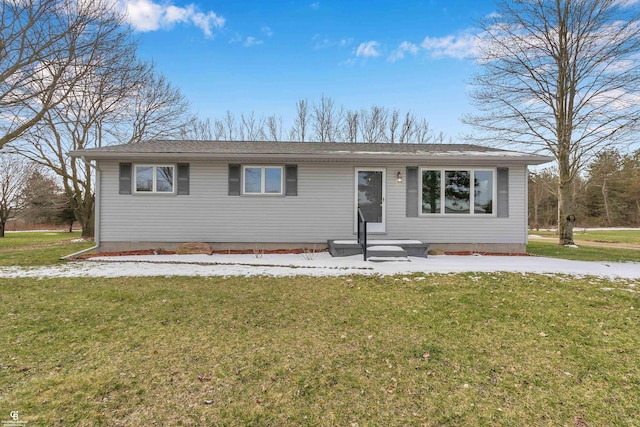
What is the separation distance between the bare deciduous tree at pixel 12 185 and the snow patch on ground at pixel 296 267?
852 inches

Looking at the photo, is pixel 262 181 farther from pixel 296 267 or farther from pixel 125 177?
pixel 125 177

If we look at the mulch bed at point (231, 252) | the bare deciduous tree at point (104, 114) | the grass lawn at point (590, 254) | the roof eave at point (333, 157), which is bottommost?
the grass lawn at point (590, 254)

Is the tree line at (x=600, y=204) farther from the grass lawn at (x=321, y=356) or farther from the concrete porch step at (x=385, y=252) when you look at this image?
the grass lawn at (x=321, y=356)

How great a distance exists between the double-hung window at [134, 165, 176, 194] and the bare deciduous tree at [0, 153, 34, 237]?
785 inches

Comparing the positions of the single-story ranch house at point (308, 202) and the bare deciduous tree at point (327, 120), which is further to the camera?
A: the bare deciduous tree at point (327, 120)

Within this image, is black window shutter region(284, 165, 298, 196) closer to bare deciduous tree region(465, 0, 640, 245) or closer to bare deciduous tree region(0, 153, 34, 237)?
bare deciduous tree region(465, 0, 640, 245)

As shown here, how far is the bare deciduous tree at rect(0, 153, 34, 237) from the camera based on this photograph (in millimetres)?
21391

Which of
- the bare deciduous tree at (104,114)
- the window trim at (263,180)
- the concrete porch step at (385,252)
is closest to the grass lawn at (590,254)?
the concrete porch step at (385,252)

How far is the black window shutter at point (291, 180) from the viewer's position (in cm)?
874

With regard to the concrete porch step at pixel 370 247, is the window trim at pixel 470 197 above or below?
above

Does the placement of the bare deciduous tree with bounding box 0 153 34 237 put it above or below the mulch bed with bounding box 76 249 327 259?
above

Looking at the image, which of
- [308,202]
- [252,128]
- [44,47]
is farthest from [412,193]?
[252,128]

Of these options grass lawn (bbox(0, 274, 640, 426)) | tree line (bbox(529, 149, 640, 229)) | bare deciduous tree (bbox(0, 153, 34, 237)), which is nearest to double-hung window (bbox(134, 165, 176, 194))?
grass lawn (bbox(0, 274, 640, 426))

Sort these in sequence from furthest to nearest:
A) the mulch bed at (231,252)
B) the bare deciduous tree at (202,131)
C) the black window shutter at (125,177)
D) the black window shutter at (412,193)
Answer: the bare deciduous tree at (202,131)
the black window shutter at (412,193)
the black window shutter at (125,177)
the mulch bed at (231,252)
